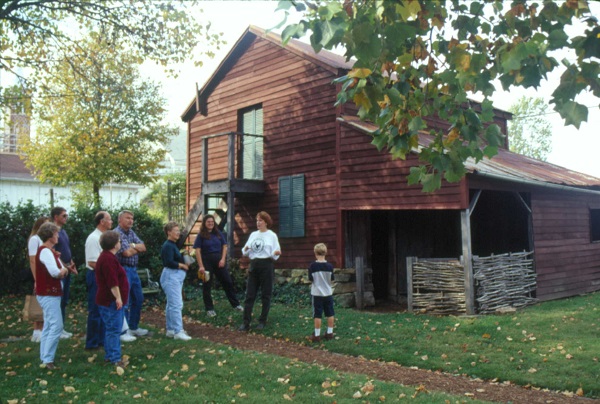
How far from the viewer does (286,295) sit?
13719mm

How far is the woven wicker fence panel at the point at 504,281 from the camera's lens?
38.9ft

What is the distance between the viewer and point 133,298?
8.89 meters

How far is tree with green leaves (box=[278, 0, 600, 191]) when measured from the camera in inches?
160

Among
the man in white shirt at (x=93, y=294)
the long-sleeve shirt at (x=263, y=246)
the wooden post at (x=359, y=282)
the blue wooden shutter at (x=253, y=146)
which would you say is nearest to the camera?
the man in white shirt at (x=93, y=294)

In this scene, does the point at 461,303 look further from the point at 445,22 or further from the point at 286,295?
the point at 445,22

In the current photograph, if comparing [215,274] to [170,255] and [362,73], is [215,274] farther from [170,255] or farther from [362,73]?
[362,73]

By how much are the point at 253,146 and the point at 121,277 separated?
32.7 ft

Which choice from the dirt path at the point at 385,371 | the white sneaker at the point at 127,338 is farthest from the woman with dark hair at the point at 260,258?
the white sneaker at the point at 127,338

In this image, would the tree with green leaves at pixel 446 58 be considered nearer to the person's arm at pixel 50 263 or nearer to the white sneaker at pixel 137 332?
the person's arm at pixel 50 263

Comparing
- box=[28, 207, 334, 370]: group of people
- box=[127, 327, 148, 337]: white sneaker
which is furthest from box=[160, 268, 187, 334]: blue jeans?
box=[127, 327, 148, 337]: white sneaker

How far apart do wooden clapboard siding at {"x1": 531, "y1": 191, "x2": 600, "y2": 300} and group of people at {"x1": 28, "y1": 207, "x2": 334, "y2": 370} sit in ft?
24.5

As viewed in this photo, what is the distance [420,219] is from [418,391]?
955 centimetres

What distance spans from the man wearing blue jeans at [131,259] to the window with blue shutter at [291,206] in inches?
257

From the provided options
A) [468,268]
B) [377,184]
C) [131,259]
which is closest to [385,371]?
[131,259]
